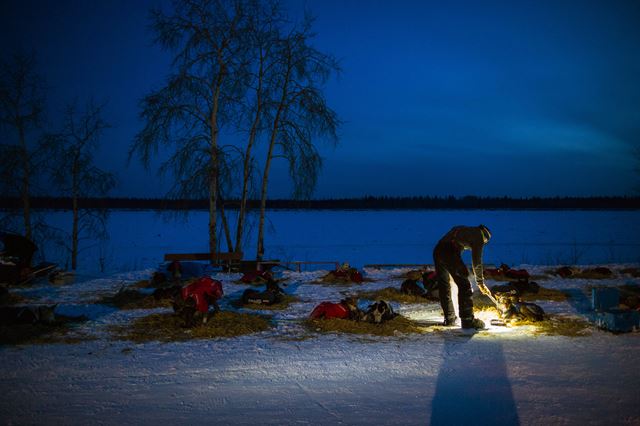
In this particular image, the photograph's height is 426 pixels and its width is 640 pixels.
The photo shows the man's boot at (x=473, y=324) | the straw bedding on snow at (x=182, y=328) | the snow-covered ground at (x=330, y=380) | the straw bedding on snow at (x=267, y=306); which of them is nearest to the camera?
the snow-covered ground at (x=330, y=380)

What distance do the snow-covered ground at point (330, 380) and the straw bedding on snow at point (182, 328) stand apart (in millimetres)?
292

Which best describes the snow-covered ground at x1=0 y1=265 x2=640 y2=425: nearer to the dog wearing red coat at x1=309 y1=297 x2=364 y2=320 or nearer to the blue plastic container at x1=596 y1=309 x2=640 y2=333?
the blue plastic container at x1=596 y1=309 x2=640 y2=333

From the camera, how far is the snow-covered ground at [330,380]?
4.89 m

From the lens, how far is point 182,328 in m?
8.44

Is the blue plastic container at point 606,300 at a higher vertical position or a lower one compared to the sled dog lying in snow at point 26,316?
higher

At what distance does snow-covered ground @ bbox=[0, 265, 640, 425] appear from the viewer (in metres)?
4.89

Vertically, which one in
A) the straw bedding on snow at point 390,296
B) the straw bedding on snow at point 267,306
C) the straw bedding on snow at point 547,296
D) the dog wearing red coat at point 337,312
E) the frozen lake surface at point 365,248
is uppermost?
the dog wearing red coat at point 337,312

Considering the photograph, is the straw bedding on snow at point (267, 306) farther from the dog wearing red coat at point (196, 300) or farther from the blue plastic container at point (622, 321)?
the blue plastic container at point (622, 321)

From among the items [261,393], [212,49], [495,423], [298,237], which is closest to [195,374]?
[261,393]

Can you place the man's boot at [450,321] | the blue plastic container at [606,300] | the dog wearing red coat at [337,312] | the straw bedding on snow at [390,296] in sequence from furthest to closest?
1. the straw bedding on snow at [390,296]
2. the blue plastic container at [606,300]
3. the dog wearing red coat at [337,312]
4. the man's boot at [450,321]

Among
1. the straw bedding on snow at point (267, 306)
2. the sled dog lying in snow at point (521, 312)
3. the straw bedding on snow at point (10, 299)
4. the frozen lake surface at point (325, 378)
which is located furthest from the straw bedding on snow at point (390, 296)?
the straw bedding on snow at point (10, 299)

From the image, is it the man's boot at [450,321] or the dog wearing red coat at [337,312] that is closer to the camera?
the man's boot at [450,321]

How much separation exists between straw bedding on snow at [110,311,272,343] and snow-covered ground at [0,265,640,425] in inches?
11.5

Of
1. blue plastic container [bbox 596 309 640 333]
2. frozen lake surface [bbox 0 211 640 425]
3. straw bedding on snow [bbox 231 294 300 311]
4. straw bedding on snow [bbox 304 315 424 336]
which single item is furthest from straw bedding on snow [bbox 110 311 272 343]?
blue plastic container [bbox 596 309 640 333]
